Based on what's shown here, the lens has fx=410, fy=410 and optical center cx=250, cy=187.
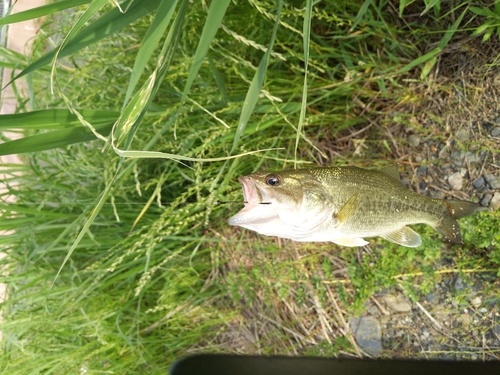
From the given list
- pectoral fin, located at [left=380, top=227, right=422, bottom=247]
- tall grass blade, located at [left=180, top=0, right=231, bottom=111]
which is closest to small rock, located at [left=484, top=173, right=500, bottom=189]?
pectoral fin, located at [left=380, top=227, right=422, bottom=247]

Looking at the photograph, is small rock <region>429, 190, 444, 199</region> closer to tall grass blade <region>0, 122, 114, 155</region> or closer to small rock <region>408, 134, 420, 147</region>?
small rock <region>408, 134, 420, 147</region>

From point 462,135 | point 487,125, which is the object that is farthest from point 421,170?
point 487,125

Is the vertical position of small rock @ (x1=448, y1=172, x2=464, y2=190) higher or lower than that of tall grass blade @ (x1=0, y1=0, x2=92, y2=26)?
lower

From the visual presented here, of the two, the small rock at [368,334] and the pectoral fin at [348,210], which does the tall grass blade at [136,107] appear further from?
the small rock at [368,334]

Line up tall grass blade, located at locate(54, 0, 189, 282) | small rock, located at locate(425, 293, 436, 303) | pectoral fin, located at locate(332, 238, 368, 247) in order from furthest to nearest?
small rock, located at locate(425, 293, 436, 303) → pectoral fin, located at locate(332, 238, 368, 247) → tall grass blade, located at locate(54, 0, 189, 282)

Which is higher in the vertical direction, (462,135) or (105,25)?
(105,25)

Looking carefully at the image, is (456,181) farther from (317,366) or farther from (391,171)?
(317,366)
